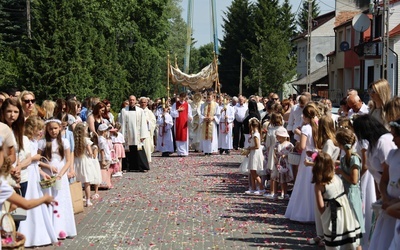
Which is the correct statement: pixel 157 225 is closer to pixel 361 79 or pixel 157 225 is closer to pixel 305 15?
pixel 361 79

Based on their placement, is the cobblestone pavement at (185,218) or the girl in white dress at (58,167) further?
the girl in white dress at (58,167)

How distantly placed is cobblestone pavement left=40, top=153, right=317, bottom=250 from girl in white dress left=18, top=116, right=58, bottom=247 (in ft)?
0.78

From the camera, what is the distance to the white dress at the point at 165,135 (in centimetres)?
2912

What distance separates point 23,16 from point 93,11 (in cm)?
452

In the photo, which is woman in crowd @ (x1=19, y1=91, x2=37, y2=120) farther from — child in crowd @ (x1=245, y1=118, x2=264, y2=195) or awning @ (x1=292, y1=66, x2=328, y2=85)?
awning @ (x1=292, y1=66, x2=328, y2=85)

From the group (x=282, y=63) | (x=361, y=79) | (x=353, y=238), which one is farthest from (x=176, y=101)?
(x=282, y=63)

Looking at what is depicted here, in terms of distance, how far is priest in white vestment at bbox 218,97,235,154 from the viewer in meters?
30.2

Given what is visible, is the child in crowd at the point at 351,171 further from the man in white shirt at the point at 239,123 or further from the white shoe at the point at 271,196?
the man in white shirt at the point at 239,123

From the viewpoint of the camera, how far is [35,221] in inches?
427

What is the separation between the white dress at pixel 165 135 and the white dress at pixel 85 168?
13.5 meters

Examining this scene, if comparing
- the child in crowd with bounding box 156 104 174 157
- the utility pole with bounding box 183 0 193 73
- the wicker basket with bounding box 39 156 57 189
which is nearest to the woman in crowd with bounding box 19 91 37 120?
the wicker basket with bounding box 39 156 57 189

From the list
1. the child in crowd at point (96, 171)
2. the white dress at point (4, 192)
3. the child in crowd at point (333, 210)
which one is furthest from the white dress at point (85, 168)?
the white dress at point (4, 192)

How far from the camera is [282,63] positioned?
220 ft

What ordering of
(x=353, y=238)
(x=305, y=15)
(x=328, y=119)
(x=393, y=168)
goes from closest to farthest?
(x=393, y=168)
(x=353, y=238)
(x=328, y=119)
(x=305, y=15)
